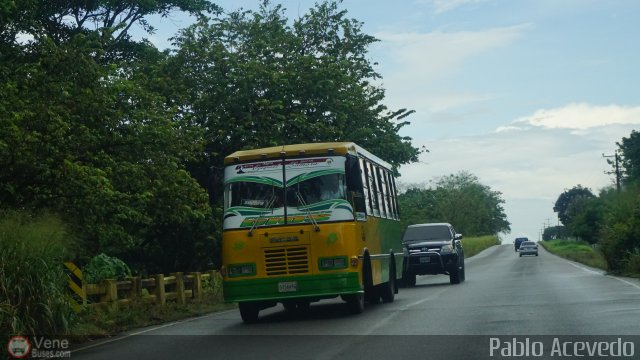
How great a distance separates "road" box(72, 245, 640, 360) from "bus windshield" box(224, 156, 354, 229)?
195 cm

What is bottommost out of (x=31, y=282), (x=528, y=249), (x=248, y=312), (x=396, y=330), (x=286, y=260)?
(x=396, y=330)

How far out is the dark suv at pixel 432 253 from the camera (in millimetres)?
31031

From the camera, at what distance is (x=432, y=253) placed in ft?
102

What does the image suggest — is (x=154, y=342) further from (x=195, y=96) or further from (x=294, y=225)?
(x=195, y=96)

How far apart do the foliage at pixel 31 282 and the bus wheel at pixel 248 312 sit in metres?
4.08

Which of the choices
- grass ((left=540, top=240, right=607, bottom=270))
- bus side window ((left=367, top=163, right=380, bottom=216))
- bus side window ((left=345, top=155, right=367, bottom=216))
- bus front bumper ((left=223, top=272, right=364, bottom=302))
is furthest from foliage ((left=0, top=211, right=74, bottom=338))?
grass ((left=540, top=240, right=607, bottom=270))

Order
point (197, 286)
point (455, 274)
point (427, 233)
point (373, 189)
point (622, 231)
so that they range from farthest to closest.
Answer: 1. point (622, 231)
2. point (427, 233)
3. point (455, 274)
4. point (197, 286)
5. point (373, 189)

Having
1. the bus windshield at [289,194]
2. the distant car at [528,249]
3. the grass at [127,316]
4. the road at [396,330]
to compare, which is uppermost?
→ the bus windshield at [289,194]

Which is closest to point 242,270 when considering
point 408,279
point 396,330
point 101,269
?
point 396,330

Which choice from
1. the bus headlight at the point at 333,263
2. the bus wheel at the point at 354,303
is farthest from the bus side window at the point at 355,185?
the bus wheel at the point at 354,303

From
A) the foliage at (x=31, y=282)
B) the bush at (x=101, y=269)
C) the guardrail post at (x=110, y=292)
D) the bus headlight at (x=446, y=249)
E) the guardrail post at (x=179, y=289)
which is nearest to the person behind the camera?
the foliage at (x=31, y=282)

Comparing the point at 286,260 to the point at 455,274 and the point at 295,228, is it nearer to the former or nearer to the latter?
the point at 295,228

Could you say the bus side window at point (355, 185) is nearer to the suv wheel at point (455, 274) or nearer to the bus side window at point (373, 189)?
the bus side window at point (373, 189)

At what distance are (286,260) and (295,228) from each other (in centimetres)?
61
